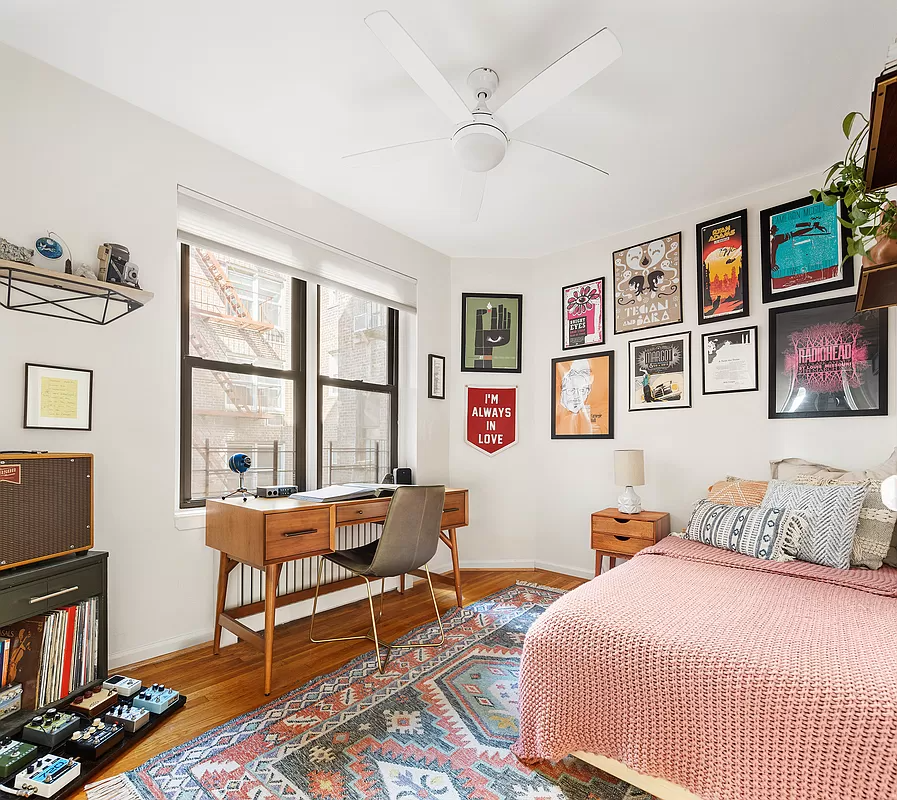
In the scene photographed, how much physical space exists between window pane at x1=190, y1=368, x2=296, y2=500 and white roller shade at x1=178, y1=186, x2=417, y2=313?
2.22 ft

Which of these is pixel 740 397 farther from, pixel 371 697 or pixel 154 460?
pixel 154 460

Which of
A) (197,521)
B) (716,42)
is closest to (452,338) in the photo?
(197,521)

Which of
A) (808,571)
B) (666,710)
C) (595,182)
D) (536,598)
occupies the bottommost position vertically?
(536,598)

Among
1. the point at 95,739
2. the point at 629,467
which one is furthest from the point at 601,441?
the point at 95,739

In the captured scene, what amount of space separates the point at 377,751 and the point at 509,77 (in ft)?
8.74

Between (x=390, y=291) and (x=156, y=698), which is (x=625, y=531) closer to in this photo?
(x=390, y=291)

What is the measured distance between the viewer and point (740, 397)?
3.29 meters

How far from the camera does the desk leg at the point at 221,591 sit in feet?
8.50

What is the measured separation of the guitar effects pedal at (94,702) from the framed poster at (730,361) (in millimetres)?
3467

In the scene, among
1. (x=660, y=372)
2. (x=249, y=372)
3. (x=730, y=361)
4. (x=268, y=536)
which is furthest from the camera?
(x=660, y=372)

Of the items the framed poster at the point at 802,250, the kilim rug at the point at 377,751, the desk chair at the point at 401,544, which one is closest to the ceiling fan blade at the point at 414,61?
the desk chair at the point at 401,544

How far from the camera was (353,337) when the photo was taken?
3.74 meters

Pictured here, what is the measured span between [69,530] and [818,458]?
11.9 ft

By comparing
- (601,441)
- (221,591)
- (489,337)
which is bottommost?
(221,591)
